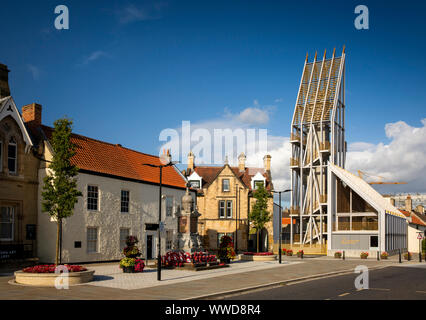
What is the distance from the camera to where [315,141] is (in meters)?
57.3

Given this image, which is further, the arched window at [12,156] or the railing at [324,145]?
the railing at [324,145]

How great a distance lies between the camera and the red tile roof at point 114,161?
33562 millimetres

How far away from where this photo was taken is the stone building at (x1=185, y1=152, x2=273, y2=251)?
57.5 m

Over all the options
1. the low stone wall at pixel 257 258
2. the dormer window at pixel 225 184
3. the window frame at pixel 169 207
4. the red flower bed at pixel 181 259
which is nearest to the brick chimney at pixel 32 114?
the red flower bed at pixel 181 259

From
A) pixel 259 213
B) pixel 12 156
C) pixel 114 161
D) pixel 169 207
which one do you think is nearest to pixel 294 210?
pixel 259 213

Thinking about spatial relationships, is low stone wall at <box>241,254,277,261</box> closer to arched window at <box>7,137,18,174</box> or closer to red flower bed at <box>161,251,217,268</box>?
red flower bed at <box>161,251,217,268</box>

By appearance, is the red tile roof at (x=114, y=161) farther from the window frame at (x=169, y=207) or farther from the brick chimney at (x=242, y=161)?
the brick chimney at (x=242, y=161)

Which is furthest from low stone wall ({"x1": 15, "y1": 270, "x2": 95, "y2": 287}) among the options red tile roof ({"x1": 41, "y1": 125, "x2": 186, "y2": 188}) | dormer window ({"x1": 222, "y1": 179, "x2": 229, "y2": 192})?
dormer window ({"x1": 222, "y1": 179, "x2": 229, "y2": 192})

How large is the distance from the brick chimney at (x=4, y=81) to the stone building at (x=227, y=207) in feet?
102
